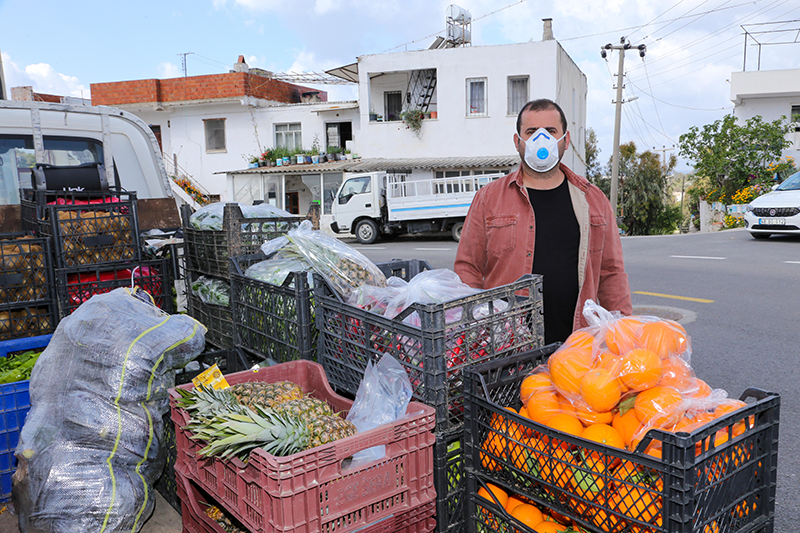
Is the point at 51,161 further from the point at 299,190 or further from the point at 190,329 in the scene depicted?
the point at 299,190

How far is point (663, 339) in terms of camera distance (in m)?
1.90

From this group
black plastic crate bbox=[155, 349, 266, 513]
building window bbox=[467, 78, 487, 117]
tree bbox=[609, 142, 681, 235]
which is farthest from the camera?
tree bbox=[609, 142, 681, 235]

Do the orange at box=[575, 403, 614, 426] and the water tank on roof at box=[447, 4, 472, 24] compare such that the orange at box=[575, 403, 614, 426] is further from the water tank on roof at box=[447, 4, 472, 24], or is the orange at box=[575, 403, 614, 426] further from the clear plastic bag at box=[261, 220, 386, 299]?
the water tank on roof at box=[447, 4, 472, 24]

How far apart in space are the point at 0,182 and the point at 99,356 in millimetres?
3131

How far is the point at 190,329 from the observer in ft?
9.68

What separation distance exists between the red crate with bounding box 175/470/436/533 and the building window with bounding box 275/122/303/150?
2722 centimetres

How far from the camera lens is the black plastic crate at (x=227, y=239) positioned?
399 cm

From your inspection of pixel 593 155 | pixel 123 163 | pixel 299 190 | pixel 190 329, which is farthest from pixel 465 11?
pixel 190 329

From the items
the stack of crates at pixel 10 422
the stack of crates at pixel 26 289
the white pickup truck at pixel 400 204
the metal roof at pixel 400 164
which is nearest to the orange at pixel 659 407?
the stack of crates at pixel 10 422

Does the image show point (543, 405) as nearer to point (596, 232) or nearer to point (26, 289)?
point (596, 232)

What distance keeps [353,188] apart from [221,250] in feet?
55.6

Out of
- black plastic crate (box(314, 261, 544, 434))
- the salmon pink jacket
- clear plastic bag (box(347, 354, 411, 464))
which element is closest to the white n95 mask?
the salmon pink jacket

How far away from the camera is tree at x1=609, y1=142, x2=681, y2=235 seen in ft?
118

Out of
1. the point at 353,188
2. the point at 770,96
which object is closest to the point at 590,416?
the point at 353,188
